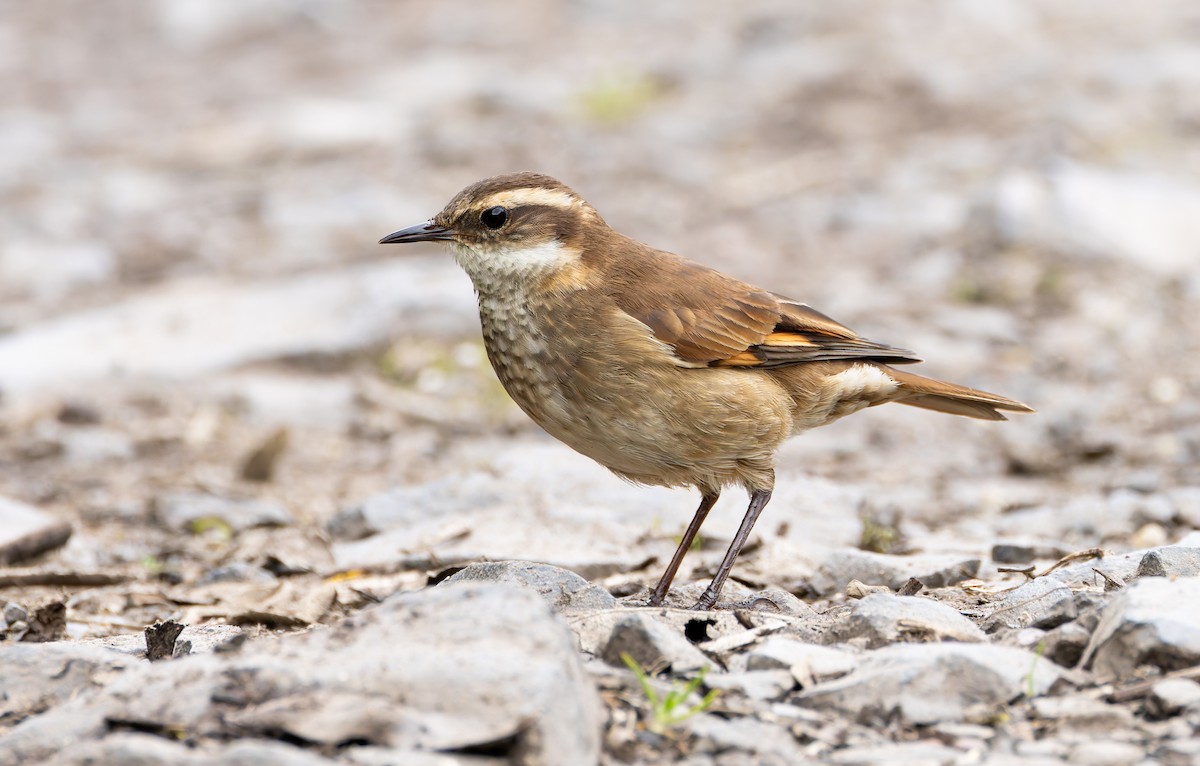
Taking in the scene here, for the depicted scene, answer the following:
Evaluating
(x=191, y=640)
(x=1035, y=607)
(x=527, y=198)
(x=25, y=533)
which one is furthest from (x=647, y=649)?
(x=25, y=533)

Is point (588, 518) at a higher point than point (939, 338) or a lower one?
lower

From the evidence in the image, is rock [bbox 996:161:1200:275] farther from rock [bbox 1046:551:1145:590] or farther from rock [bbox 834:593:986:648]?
rock [bbox 834:593:986:648]

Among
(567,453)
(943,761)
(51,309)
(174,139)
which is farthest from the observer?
(174,139)

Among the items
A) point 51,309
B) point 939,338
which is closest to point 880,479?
point 939,338

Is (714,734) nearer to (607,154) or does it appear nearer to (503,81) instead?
(607,154)

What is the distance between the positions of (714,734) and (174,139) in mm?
12299

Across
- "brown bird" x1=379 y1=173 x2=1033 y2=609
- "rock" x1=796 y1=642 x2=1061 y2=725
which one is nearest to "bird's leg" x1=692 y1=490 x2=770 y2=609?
"brown bird" x1=379 y1=173 x2=1033 y2=609

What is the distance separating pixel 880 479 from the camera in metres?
8.69

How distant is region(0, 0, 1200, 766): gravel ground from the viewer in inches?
152

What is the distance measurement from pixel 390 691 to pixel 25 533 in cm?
381

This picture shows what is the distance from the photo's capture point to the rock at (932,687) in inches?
155

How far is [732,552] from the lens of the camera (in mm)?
5848

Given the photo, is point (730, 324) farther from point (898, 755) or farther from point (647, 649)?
point (898, 755)

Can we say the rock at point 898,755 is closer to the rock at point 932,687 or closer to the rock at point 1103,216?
the rock at point 932,687
